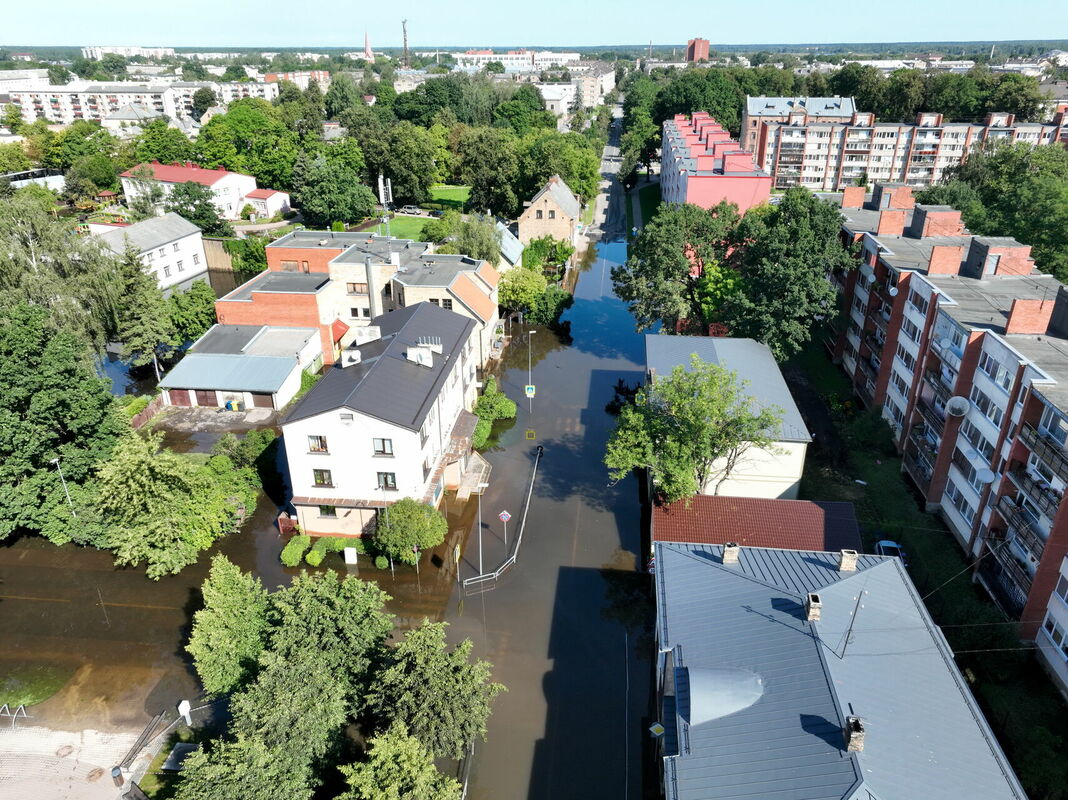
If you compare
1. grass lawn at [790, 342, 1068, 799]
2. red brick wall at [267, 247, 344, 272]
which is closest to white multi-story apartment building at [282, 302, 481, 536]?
grass lawn at [790, 342, 1068, 799]

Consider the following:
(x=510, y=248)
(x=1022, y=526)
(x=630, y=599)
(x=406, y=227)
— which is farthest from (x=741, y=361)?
(x=406, y=227)

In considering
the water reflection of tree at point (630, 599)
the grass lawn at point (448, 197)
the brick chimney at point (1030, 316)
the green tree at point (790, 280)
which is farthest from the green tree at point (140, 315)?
the grass lawn at point (448, 197)

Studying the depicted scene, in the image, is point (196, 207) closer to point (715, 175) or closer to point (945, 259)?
point (715, 175)

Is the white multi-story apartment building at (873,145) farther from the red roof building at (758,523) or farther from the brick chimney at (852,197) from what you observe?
the red roof building at (758,523)

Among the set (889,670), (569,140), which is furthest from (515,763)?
(569,140)

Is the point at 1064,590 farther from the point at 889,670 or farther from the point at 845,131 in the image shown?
the point at 845,131

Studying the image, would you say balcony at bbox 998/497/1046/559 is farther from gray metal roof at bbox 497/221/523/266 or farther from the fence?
gray metal roof at bbox 497/221/523/266

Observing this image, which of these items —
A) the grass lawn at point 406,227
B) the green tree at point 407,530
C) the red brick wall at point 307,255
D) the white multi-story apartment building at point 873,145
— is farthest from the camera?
the white multi-story apartment building at point 873,145
